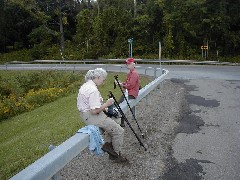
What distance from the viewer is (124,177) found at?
568cm

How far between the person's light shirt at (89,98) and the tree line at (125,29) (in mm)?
35230

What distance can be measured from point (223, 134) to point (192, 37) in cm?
3598

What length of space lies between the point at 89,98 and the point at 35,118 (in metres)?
9.27

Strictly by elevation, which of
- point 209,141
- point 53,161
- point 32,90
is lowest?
point 32,90

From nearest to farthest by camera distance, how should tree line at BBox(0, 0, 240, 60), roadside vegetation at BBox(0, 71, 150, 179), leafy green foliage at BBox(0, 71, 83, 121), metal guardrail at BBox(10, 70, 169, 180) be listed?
1. metal guardrail at BBox(10, 70, 169, 180)
2. roadside vegetation at BBox(0, 71, 150, 179)
3. leafy green foliage at BBox(0, 71, 83, 121)
4. tree line at BBox(0, 0, 240, 60)

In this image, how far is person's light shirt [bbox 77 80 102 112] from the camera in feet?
18.4

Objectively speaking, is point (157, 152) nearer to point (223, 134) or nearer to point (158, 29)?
point (223, 134)

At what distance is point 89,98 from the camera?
5.64 meters

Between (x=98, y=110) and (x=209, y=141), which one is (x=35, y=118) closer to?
(x=209, y=141)

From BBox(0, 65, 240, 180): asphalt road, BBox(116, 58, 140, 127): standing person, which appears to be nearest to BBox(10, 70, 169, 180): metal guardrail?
BBox(0, 65, 240, 180): asphalt road

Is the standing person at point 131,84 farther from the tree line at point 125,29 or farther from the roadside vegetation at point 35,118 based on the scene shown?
the tree line at point 125,29

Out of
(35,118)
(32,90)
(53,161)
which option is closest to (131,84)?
(53,161)

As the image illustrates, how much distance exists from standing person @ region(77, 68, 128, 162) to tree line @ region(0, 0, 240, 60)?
114 ft

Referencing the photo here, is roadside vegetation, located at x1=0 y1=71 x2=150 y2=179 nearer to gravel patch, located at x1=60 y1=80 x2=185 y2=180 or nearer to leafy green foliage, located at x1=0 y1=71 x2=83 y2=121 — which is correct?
leafy green foliage, located at x1=0 y1=71 x2=83 y2=121
